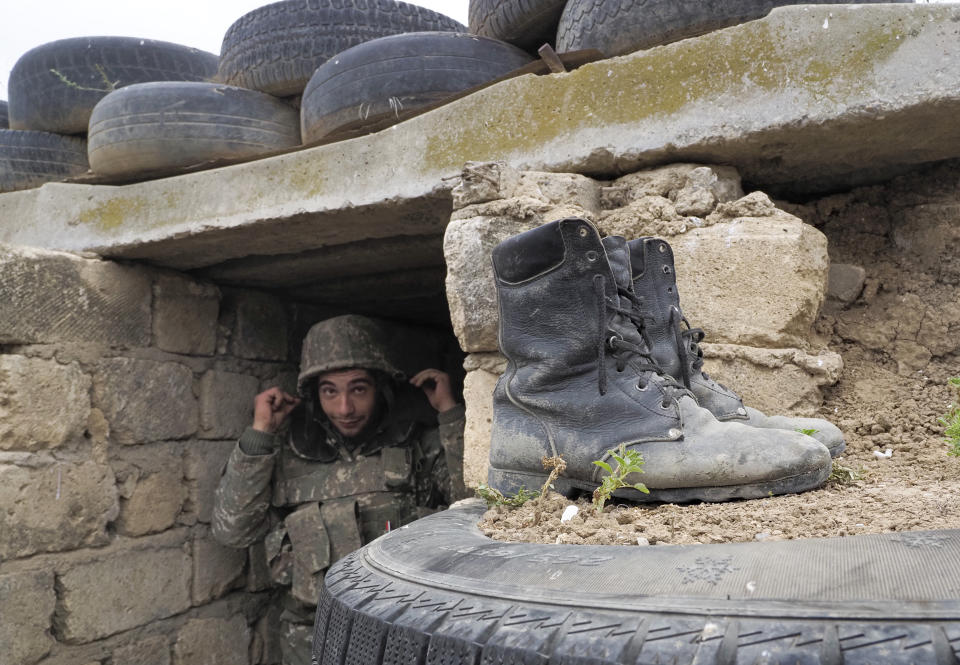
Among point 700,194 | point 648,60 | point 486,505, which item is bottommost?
point 486,505

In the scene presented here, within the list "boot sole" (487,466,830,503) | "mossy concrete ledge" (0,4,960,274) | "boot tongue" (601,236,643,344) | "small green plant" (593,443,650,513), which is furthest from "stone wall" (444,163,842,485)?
"small green plant" (593,443,650,513)

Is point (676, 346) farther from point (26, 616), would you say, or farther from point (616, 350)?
point (26, 616)

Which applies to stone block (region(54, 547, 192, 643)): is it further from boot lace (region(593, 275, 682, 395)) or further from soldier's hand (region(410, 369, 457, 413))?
boot lace (region(593, 275, 682, 395))

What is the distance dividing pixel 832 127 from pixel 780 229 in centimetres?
25

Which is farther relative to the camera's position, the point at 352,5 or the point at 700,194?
the point at 352,5

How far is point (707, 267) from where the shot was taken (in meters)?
1.80

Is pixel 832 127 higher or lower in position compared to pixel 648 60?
Answer: lower

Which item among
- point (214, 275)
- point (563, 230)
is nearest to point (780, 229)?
point (563, 230)

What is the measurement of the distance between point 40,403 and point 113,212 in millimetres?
704

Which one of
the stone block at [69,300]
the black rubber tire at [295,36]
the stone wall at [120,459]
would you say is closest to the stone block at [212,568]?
the stone wall at [120,459]

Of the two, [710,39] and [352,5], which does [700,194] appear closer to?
[710,39]

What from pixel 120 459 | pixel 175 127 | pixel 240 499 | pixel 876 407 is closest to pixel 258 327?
pixel 240 499

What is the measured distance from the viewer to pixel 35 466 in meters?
2.47

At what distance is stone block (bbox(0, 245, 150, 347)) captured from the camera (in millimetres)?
2463
